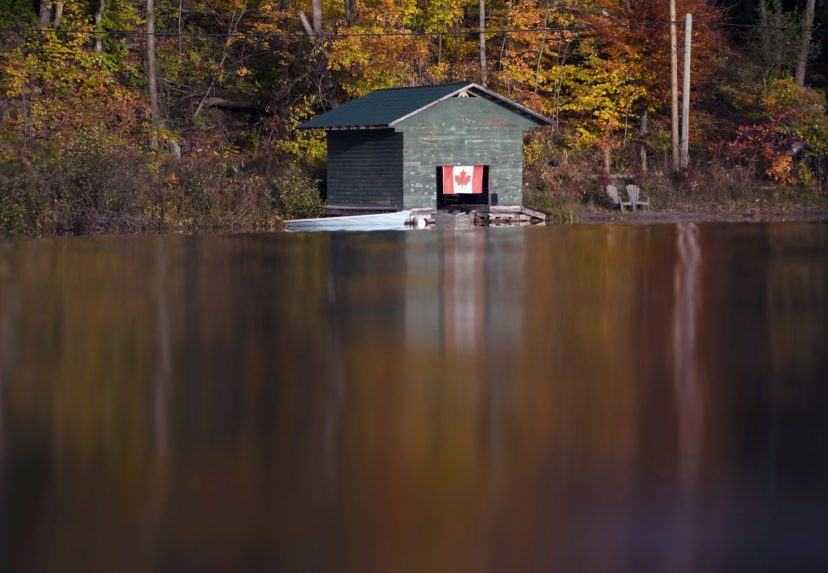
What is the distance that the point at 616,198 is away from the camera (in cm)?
4856

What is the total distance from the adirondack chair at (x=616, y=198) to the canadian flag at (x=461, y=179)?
6384 mm

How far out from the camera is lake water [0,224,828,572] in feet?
25.2

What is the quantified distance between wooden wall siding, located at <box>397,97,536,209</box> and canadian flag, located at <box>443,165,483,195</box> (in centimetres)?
30

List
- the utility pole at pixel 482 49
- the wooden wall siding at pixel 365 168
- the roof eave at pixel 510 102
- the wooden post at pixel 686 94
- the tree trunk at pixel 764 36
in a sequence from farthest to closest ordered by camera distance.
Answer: the tree trunk at pixel 764 36, the utility pole at pixel 482 49, the wooden post at pixel 686 94, the roof eave at pixel 510 102, the wooden wall siding at pixel 365 168

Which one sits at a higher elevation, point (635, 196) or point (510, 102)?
point (510, 102)

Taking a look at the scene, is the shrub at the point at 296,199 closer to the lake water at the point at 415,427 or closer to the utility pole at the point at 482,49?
the utility pole at the point at 482,49

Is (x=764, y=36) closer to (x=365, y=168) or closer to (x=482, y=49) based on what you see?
(x=482, y=49)

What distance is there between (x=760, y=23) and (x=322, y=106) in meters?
17.1

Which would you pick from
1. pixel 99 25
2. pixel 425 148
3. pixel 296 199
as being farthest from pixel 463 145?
pixel 99 25

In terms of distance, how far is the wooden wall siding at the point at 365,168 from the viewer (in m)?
42.2

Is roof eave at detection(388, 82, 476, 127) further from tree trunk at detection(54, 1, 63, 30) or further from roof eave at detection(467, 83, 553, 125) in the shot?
tree trunk at detection(54, 1, 63, 30)

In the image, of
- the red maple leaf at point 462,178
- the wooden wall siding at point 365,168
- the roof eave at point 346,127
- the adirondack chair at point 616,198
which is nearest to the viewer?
the roof eave at point 346,127

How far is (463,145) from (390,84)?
26.6 feet

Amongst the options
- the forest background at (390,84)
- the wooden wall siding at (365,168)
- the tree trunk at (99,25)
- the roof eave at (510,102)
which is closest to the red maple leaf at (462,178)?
the wooden wall siding at (365,168)
